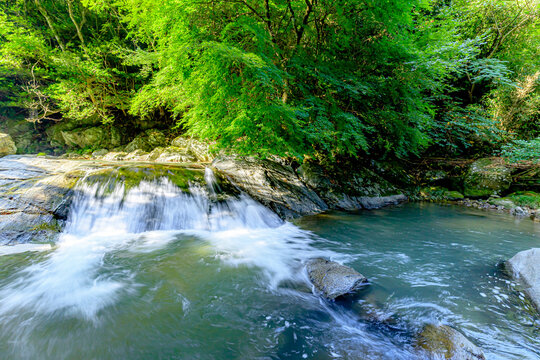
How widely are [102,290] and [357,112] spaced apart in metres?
7.38

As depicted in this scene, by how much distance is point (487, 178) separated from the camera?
8.85m

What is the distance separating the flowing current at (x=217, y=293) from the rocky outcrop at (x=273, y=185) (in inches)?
44.8

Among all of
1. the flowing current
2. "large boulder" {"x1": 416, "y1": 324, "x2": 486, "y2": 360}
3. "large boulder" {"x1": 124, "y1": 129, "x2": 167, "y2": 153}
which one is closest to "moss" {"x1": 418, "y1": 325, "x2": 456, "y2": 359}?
"large boulder" {"x1": 416, "y1": 324, "x2": 486, "y2": 360}

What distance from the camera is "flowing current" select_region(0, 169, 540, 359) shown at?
80.9 inches

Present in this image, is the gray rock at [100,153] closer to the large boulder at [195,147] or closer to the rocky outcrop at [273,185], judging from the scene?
the large boulder at [195,147]

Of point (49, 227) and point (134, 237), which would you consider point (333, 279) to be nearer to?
point (134, 237)

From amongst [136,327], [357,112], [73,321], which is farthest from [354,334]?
[357,112]

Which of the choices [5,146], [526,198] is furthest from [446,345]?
[5,146]

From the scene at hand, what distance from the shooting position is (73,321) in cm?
230

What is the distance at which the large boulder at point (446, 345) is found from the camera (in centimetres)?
181

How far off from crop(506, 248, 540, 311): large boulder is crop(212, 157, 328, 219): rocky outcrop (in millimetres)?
3937

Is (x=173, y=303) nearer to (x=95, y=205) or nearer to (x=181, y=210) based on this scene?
(x=181, y=210)

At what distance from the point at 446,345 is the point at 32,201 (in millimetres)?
6628

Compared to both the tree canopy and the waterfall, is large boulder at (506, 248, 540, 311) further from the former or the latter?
the tree canopy
